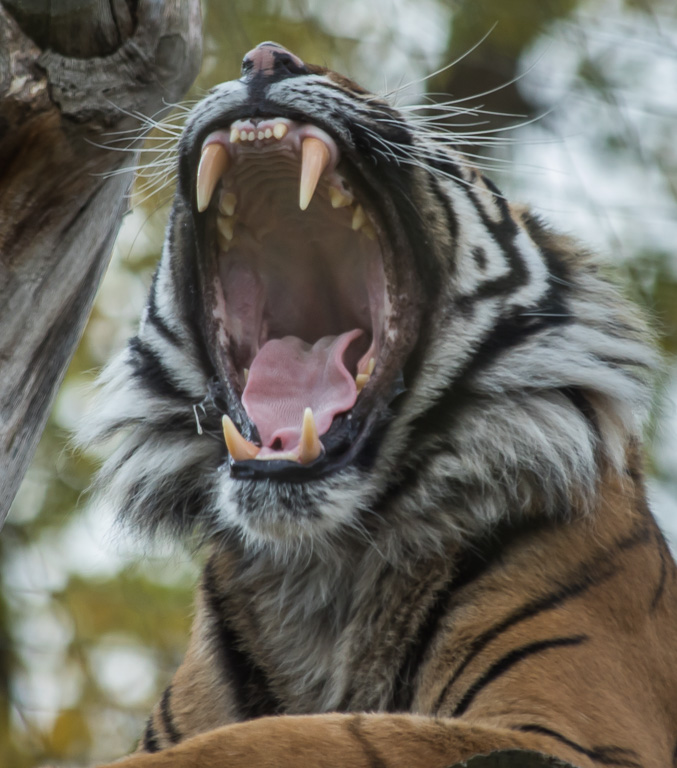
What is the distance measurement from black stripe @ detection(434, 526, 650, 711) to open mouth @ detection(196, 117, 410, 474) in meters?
0.45

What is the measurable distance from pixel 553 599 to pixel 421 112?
9.25 ft

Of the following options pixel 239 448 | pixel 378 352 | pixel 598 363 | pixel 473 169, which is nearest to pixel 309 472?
pixel 239 448

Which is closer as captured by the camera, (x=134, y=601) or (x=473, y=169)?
(x=473, y=169)

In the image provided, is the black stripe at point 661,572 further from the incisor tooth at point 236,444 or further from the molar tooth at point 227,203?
the molar tooth at point 227,203

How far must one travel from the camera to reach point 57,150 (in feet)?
5.78

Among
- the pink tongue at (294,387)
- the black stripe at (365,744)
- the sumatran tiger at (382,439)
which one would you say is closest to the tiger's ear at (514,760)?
the black stripe at (365,744)

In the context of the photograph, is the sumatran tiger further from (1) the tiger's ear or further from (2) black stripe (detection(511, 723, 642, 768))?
(1) the tiger's ear

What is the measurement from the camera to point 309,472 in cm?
199

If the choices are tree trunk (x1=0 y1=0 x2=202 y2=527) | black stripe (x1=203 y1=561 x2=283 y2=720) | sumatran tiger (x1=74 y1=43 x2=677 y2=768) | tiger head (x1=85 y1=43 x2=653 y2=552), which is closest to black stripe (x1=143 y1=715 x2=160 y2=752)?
sumatran tiger (x1=74 y1=43 x2=677 y2=768)

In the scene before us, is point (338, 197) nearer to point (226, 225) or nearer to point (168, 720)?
point (226, 225)

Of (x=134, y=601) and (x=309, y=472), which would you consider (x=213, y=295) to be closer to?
(x=309, y=472)

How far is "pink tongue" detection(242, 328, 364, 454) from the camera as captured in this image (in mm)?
2092

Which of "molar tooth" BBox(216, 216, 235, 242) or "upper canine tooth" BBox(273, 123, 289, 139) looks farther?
"molar tooth" BBox(216, 216, 235, 242)

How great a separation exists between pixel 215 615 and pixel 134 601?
104 inches
